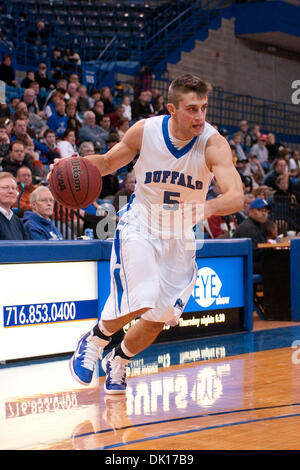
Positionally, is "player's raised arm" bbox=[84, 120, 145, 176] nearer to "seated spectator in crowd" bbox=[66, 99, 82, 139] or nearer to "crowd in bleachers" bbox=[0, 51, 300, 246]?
"crowd in bleachers" bbox=[0, 51, 300, 246]

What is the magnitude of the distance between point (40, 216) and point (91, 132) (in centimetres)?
581

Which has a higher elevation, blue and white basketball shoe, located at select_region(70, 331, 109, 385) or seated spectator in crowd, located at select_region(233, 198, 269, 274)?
seated spectator in crowd, located at select_region(233, 198, 269, 274)

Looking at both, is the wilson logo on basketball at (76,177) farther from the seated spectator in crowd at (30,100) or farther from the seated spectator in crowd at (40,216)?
the seated spectator in crowd at (30,100)

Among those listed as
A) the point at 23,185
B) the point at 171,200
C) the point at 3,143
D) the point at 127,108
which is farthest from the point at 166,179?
the point at 127,108

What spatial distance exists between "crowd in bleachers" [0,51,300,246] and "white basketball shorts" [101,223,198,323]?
13.3ft

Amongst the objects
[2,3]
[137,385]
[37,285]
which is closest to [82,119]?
[2,3]

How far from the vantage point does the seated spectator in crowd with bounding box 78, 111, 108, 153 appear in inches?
529

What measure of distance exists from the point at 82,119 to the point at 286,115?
12.4 metres

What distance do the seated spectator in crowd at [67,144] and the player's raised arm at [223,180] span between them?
23.9 ft

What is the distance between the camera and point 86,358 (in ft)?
17.7

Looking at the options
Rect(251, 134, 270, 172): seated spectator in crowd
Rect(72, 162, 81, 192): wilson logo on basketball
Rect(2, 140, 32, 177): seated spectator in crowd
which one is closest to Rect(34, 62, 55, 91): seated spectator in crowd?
Rect(251, 134, 270, 172): seated spectator in crowd

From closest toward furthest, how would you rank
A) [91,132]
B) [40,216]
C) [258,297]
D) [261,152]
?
[40,216], [258,297], [91,132], [261,152]

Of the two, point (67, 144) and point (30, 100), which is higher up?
point (30, 100)

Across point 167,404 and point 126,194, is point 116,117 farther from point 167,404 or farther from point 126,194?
point 167,404
